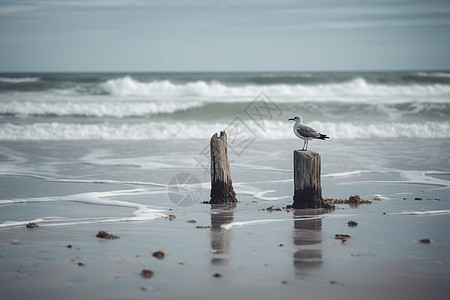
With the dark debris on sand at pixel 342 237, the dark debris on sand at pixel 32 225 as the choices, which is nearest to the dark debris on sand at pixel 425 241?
the dark debris on sand at pixel 342 237

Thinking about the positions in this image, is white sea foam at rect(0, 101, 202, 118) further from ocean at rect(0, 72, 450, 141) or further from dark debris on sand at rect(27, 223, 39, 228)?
dark debris on sand at rect(27, 223, 39, 228)

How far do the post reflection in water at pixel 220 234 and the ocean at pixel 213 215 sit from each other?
0.08ft

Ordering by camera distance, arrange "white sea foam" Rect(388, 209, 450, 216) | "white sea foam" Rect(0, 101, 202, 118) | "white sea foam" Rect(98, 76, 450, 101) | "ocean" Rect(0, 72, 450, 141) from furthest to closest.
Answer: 1. "white sea foam" Rect(98, 76, 450, 101)
2. "white sea foam" Rect(0, 101, 202, 118)
3. "ocean" Rect(0, 72, 450, 141)
4. "white sea foam" Rect(388, 209, 450, 216)

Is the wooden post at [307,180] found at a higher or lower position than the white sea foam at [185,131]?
lower

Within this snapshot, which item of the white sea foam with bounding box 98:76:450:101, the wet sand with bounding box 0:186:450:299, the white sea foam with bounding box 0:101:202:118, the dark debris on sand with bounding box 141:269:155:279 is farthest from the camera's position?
the white sea foam with bounding box 98:76:450:101

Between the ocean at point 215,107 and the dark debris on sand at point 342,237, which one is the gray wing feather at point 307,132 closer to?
the dark debris on sand at point 342,237

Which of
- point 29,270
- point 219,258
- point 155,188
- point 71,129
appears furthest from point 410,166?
point 71,129

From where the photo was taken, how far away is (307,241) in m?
6.32

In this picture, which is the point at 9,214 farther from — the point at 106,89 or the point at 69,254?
the point at 106,89

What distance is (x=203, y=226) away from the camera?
23.1ft

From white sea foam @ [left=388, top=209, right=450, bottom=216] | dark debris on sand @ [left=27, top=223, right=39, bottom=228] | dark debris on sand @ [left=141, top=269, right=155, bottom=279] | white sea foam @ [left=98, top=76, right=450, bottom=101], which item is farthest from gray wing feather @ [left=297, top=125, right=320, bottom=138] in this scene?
white sea foam @ [left=98, top=76, right=450, bottom=101]

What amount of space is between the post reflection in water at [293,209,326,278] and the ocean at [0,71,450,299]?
0.07 feet

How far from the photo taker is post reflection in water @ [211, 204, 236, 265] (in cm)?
568

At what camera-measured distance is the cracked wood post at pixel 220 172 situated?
8.44m
